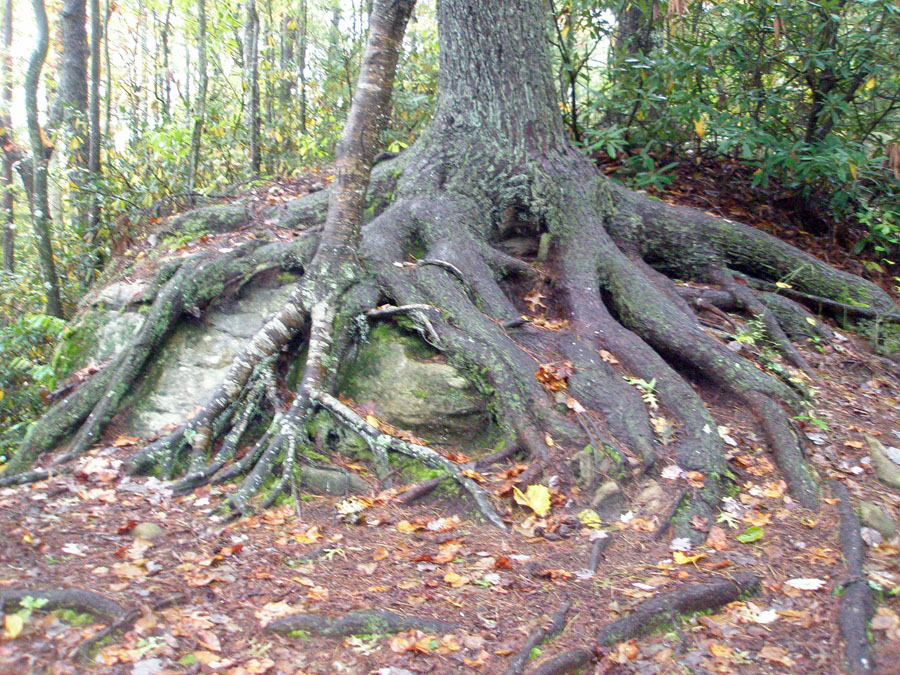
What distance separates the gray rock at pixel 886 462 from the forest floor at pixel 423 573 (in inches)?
2.8

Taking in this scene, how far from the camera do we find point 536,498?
14.3 feet

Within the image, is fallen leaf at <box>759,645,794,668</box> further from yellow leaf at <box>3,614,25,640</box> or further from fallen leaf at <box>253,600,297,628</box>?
yellow leaf at <box>3,614,25,640</box>

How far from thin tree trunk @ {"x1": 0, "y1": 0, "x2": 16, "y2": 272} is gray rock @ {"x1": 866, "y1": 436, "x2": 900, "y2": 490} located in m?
9.98

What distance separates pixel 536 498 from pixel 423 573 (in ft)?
3.08

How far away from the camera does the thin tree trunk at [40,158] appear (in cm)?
750

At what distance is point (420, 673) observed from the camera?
3100 millimetres

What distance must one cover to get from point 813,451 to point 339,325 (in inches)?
145

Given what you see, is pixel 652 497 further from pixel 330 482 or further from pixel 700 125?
pixel 700 125

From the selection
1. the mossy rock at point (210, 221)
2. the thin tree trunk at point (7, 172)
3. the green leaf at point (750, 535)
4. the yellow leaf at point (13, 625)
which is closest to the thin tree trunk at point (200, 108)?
the mossy rock at point (210, 221)

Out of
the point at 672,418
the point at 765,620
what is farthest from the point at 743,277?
the point at 765,620

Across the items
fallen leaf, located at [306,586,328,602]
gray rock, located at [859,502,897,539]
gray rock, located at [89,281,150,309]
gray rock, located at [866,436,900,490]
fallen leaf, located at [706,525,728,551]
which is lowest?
fallen leaf, located at [306,586,328,602]

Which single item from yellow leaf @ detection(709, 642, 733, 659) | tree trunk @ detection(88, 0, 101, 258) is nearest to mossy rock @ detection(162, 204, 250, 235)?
tree trunk @ detection(88, 0, 101, 258)

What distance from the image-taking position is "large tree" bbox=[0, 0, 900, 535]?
4770 millimetres

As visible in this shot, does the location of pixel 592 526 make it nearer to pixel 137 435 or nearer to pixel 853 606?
pixel 853 606
